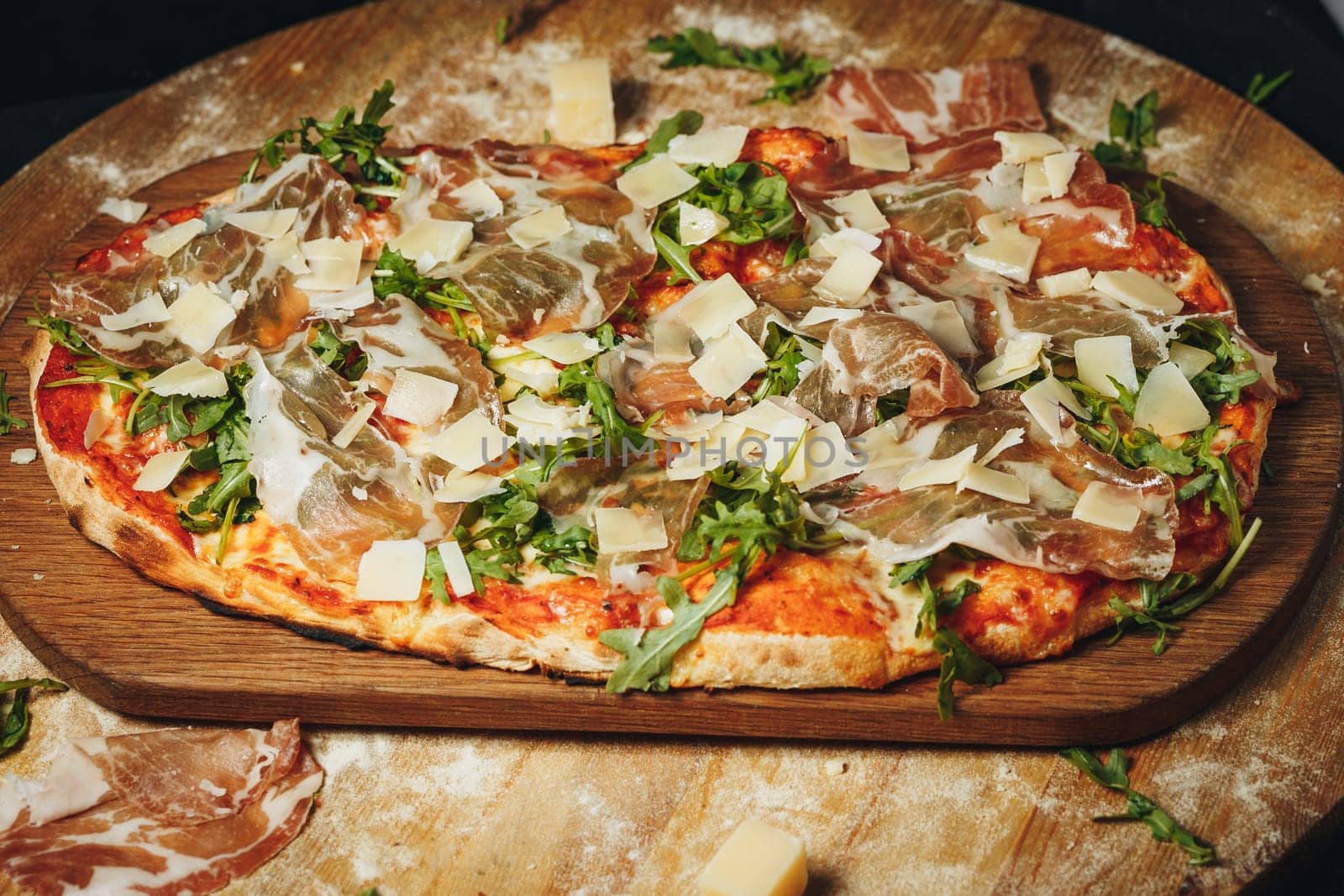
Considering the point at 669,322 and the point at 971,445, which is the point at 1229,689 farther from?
the point at 669,322

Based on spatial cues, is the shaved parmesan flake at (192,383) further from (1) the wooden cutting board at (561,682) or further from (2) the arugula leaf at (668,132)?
(2) the arugula leaf at (668,132)

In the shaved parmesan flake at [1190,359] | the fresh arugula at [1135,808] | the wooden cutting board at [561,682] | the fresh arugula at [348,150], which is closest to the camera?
the fresh arugula at [1135,808]

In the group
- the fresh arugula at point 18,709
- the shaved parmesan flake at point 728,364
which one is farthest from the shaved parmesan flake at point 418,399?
the fresh arugula at point 18,709

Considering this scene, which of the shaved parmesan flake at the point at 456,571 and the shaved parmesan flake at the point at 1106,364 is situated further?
the shaved parmesan flake at the point at 1106,364

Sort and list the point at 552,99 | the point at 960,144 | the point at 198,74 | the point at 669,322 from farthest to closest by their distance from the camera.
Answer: the point at 198,74 < the point at 552,99 < the point at 960,144 < the point at 669,322

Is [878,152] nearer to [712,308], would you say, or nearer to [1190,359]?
[712,308]

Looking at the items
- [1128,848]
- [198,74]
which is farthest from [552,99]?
[1128,848]
